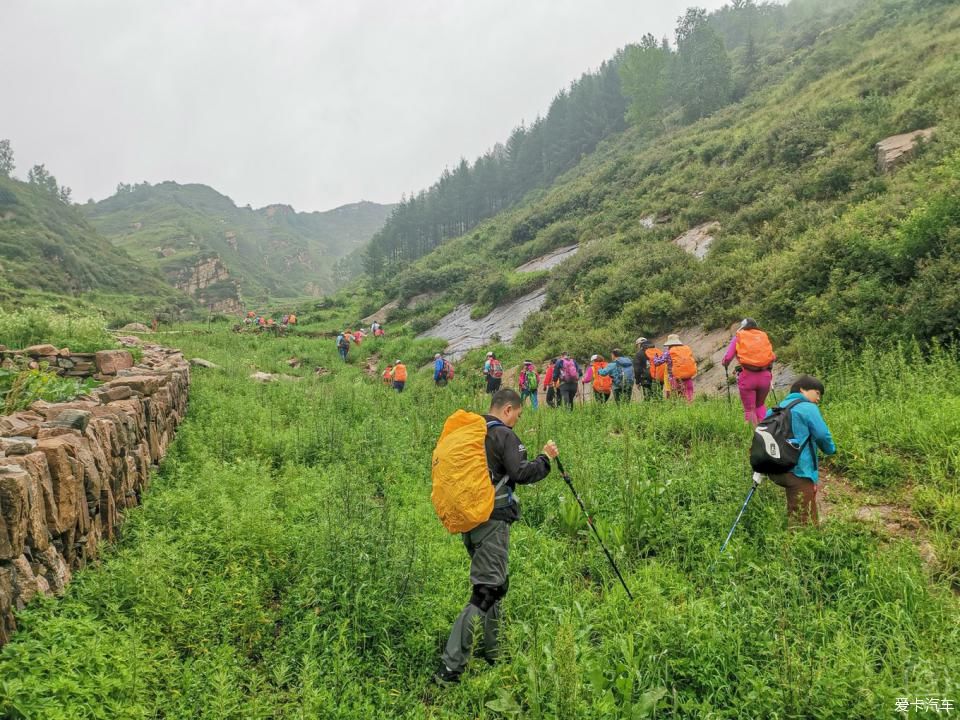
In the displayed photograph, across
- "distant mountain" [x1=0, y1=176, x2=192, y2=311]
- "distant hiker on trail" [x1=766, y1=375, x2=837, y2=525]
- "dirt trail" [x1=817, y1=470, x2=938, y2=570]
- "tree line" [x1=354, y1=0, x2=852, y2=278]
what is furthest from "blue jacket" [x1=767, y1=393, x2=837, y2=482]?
"tree line" [x1=354, y1=0, x2=852, y2=278]

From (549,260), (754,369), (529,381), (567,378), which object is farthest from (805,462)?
(549,260)

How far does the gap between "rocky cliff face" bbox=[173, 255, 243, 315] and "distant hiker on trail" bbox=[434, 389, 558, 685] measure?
75807mm

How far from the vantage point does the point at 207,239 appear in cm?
10519

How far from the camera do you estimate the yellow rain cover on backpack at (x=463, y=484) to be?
3.30 m

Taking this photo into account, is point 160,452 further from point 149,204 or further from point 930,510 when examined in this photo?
point 149,204

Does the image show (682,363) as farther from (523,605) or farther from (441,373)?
(441,373)

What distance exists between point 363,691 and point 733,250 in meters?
15.8

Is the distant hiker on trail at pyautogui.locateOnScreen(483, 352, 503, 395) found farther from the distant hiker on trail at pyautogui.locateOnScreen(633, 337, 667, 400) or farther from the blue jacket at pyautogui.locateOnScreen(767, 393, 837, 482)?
the blue jacket at pyautogui.locateOnScreen(767, 393, 837, 482)

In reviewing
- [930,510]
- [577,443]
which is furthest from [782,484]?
[577,443]

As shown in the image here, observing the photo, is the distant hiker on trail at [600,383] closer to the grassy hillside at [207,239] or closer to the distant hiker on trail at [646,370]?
the distant hiker on trail at [646,370]

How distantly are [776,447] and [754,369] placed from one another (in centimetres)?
294

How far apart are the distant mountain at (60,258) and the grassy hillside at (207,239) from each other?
12927mm

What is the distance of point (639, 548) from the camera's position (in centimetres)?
478

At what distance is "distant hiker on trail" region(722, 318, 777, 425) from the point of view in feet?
22.6
